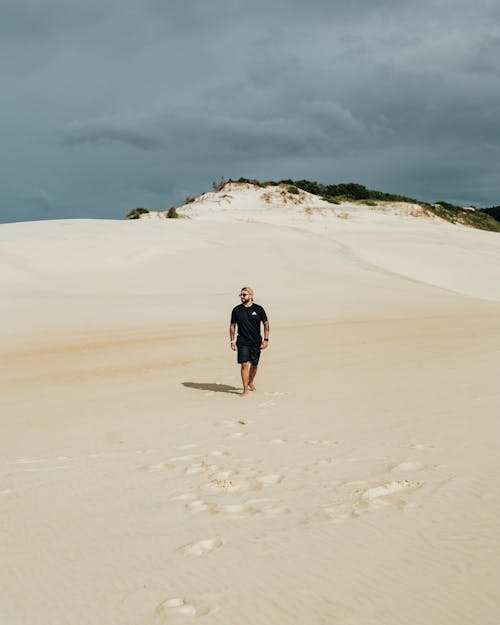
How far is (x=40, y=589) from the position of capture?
11.7 feet

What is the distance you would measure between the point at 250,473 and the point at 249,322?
468 centimetres

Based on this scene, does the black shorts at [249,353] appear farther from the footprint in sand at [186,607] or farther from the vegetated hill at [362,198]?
the vegetated hill at [362,198]

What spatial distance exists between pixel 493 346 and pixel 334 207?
50.7 meters

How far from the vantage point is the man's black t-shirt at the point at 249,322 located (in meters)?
10.1

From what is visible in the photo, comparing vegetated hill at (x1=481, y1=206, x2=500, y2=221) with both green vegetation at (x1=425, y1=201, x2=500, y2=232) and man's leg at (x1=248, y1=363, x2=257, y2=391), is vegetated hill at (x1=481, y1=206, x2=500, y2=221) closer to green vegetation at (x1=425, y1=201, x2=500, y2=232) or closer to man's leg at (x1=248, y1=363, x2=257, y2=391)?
green vegetation at (x1=425, y1=201, x2=500, y2=232)

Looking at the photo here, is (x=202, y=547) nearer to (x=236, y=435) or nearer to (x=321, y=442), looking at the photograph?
(x=321, y=442)

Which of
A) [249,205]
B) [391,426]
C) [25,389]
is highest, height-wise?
[249,205]

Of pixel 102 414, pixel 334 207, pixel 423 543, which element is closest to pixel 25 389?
pixel 102 414

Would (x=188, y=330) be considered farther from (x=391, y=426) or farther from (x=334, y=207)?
(x=334, y=207)

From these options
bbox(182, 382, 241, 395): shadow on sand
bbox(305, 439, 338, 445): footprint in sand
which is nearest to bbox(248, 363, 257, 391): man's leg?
bbox(182, 382, 241, 395): shadow on sand

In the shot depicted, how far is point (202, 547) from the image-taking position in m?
4.02

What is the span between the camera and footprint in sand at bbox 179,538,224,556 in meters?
3.95

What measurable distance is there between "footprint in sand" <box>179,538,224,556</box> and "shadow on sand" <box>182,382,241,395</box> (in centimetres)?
618

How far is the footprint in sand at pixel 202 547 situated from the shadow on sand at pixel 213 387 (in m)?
6.18
